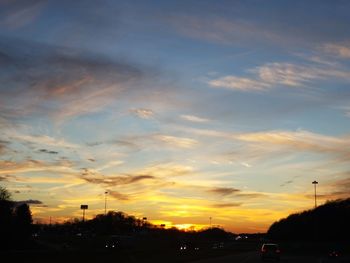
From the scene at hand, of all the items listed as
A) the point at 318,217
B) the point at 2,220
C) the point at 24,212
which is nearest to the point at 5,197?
the point at 2,220

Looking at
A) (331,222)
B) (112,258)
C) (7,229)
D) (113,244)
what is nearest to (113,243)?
(113,244)

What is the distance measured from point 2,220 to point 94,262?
68.3m

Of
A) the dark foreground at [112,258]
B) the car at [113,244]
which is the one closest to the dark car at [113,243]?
the car at [113,244]

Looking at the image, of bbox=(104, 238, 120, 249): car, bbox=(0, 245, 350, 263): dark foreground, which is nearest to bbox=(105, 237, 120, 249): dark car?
bbox=(104, 238, 120, 249): car

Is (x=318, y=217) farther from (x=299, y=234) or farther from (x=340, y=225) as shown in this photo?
(x=299, y=234)

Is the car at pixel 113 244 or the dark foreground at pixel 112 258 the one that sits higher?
the car at pixel 113 244

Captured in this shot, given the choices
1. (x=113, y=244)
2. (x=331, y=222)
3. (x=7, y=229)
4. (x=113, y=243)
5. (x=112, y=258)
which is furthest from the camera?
(x=331, y=222)

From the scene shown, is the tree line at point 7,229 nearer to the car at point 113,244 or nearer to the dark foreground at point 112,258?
the car at point 113,244

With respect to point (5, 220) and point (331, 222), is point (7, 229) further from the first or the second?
point (331, 222)

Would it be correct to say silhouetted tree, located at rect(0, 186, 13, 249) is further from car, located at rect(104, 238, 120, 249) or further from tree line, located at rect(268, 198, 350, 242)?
tree line, located at rect(268, 198, 350, 242)

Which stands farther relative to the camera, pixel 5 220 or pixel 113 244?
pixel 5 220

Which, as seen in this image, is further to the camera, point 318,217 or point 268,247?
point 318,217

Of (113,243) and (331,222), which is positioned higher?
(331,222)

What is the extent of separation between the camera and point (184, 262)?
174ft
